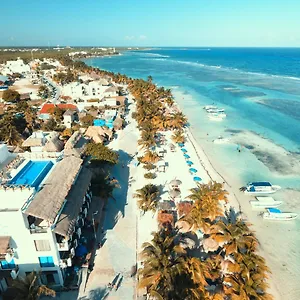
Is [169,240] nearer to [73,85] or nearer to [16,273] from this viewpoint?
[16,273]

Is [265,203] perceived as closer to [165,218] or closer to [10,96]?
[165,218]

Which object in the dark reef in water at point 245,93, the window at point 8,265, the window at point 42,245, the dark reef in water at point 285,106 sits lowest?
the dark reef in water at point 245,93

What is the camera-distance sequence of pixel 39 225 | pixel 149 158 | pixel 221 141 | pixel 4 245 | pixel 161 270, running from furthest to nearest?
pixel 221 141 < pixel 149 158 < pixel 39 225 < pixel 161 270 < pixel 4 245

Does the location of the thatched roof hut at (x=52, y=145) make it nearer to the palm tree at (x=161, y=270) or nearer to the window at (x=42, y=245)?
the window at (x=42, y=245)

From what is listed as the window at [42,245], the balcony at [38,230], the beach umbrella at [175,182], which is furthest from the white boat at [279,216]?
the balcony at [38,230]

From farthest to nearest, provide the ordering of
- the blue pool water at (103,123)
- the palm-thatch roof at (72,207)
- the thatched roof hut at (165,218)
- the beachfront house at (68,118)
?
the beachfront house at (68,118) < the blue pool water at (103,123) < the thatched roof hut at (165,218) < the palm-thatch roof at (72,207)

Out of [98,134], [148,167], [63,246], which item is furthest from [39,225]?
[98,134]
